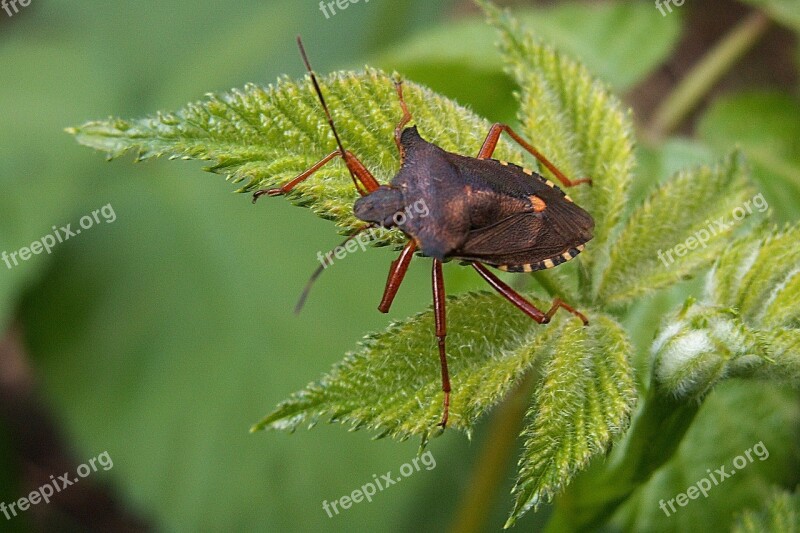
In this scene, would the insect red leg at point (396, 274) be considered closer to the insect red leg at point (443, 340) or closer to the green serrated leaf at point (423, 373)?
the insect red leg at point (443, 340)

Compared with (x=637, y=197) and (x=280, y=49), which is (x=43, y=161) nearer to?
(x=280, y=49)

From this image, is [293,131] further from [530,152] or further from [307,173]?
[530,152]

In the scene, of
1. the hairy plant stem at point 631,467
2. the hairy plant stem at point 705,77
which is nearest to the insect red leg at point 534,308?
the hairy plant stem at point 631,467

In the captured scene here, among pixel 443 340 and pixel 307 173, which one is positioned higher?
pixel 307 173

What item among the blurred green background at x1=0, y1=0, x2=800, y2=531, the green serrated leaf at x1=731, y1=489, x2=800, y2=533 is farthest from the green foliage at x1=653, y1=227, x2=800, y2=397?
the blurred green background at x1=0, y1=0, x2=800, y2=531

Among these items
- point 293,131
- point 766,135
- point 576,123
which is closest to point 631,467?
point 576,123

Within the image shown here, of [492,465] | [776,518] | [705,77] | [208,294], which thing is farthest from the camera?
[208,294]

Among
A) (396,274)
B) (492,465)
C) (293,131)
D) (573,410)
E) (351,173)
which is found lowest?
(492,465)

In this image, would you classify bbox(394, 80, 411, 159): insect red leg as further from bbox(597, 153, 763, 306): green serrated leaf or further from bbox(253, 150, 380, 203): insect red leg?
bbox(597, 153, 763, 306): green serrated leaf
